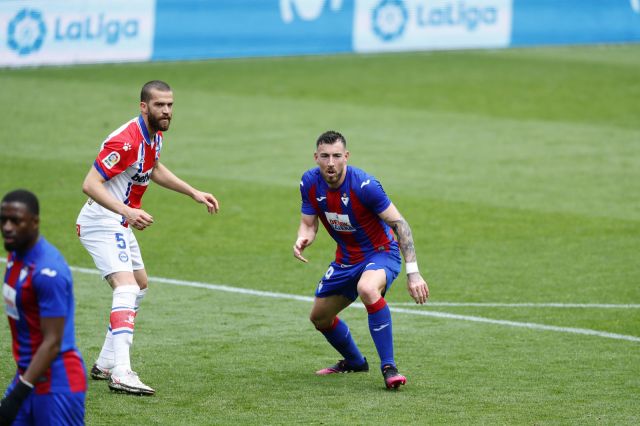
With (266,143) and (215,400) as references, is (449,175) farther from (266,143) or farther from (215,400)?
(215,400)

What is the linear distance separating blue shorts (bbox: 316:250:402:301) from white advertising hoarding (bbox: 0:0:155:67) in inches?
576

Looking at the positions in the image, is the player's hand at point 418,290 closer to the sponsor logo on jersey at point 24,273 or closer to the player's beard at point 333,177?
the player's beard at point 333,177

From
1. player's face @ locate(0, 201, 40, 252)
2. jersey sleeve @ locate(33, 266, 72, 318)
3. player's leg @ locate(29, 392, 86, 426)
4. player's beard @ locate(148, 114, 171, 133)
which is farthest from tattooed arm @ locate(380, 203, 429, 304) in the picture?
player's face @ locate(0, 201, 40, 252)

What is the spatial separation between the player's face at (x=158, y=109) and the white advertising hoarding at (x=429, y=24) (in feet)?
62.4

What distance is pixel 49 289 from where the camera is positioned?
621 centimetres

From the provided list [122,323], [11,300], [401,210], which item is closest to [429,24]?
[401,210]

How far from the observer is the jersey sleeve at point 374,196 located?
371 inches

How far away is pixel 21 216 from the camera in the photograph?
618 centimetres

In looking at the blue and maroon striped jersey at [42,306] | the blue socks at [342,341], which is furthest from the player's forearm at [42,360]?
the blue socks at [342,341]

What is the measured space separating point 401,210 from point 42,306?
39.0 feet

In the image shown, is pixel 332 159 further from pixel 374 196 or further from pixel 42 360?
pixel 42 360

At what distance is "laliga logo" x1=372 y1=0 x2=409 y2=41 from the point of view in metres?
28.1

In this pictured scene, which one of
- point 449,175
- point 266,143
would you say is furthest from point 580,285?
point 266,143

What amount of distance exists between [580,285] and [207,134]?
37.0 feet
